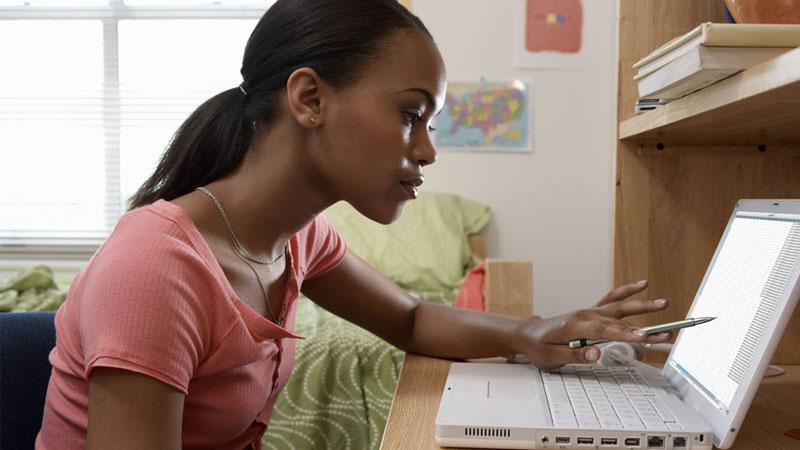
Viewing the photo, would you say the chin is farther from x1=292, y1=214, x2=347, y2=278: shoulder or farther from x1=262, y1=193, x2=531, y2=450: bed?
x1=262, y1=193, x2=531, y2=450: bed

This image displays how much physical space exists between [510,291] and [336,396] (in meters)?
0.63

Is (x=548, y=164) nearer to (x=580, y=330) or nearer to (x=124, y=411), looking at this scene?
(x=580, y=330)

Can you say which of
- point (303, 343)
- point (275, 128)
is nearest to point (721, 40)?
point (275, 128)

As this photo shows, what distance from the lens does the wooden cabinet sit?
113 centimetres

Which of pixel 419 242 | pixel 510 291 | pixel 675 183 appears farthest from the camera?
pixel 419 242

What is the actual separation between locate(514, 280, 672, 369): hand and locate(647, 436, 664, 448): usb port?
0.19 meters

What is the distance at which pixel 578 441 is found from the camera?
69 cm

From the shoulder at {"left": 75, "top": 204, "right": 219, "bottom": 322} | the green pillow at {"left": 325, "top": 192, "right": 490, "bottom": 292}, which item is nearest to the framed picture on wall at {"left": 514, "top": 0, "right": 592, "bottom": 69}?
the green pillow at {"left": 325, "top": 192, "right": 490, "bottom": 292}

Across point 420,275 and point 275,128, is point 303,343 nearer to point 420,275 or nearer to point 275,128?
point 420,275

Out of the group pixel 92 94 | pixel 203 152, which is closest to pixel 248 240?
pixel 203 152

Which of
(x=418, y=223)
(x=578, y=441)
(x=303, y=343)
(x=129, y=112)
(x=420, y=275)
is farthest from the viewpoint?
(x=129, y=112)

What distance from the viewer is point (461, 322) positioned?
112 cm

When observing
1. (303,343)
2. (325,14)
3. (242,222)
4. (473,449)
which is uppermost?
(325,14)

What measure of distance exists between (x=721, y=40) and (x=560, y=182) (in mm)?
2290
